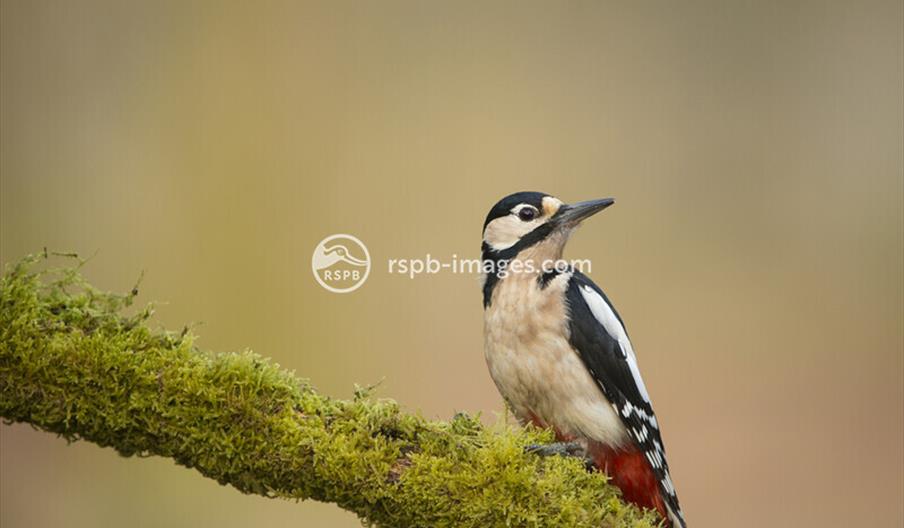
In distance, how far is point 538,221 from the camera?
2289 mm

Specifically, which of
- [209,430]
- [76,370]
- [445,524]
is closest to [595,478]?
[445,524]

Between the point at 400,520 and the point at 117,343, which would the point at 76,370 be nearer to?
the point at 117,343

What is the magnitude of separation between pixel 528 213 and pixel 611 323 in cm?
33

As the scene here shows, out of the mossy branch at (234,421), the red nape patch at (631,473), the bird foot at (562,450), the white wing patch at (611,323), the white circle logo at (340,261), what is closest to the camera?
the mossy branch at (234,421)

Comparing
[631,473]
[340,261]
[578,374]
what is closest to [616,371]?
[578,374]

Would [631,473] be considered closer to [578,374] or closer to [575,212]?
[578,374]

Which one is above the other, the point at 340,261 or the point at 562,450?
the point at 340,261

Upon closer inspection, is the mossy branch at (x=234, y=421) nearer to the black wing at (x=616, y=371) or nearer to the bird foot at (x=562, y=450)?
the bird foot at (x=562, y=450)

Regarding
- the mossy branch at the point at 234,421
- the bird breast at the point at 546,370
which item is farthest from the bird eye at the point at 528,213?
the mossy branch at the point at 234,421

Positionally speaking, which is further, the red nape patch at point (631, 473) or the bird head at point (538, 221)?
the bird head at point (538, 221)

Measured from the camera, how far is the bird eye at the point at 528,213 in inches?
90.2

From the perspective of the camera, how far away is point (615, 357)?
83.7 inches

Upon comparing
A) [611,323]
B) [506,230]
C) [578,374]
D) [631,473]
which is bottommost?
[631,473]

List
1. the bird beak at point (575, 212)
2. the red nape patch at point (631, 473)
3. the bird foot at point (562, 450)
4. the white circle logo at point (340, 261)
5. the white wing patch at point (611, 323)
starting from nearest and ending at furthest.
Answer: the bird foot at point (562, 450) → the red nape patch at point (631, 473) → the white wing patch at point (611, 323) → the bird beak at point (575, 212) → the white circle logo at point (340, 261)
